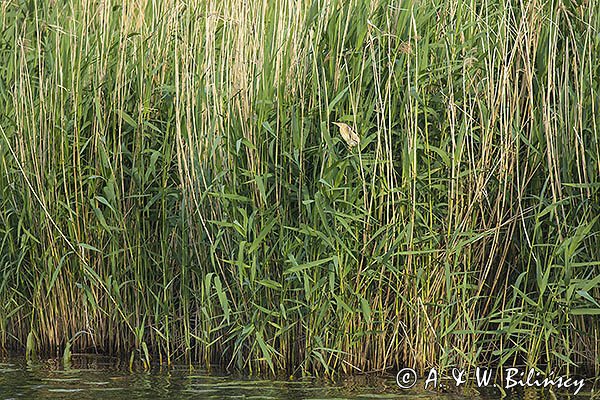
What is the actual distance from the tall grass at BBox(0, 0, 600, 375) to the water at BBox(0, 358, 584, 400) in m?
0.13

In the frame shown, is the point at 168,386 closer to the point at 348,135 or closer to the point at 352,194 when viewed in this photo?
the point at 352,194

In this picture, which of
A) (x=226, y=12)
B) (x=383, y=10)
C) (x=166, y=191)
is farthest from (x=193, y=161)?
(x=383, y=10)

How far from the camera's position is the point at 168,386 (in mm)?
4711

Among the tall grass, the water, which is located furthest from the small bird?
the water

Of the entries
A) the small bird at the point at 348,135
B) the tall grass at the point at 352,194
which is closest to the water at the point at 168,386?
the tall grass at the point at 352,194

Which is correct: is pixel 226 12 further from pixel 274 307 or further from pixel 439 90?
pixel 274 307

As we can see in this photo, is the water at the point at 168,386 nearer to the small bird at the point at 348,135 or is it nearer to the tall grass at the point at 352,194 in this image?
the tall grass at the point at 352,194

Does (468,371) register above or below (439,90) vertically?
below

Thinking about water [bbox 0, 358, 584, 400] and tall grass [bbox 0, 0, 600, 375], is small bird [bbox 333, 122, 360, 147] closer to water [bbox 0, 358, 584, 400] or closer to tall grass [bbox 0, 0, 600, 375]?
tall grass [bbox 0, 0, 600, 375]

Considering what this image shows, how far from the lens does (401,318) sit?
4.77 meters

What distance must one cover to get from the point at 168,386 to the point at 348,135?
1.46m

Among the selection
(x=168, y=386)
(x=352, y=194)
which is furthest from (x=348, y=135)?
(x=168, y=386)

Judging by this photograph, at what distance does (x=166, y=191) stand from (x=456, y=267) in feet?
5.06

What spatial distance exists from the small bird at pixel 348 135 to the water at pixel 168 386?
3.68ft
